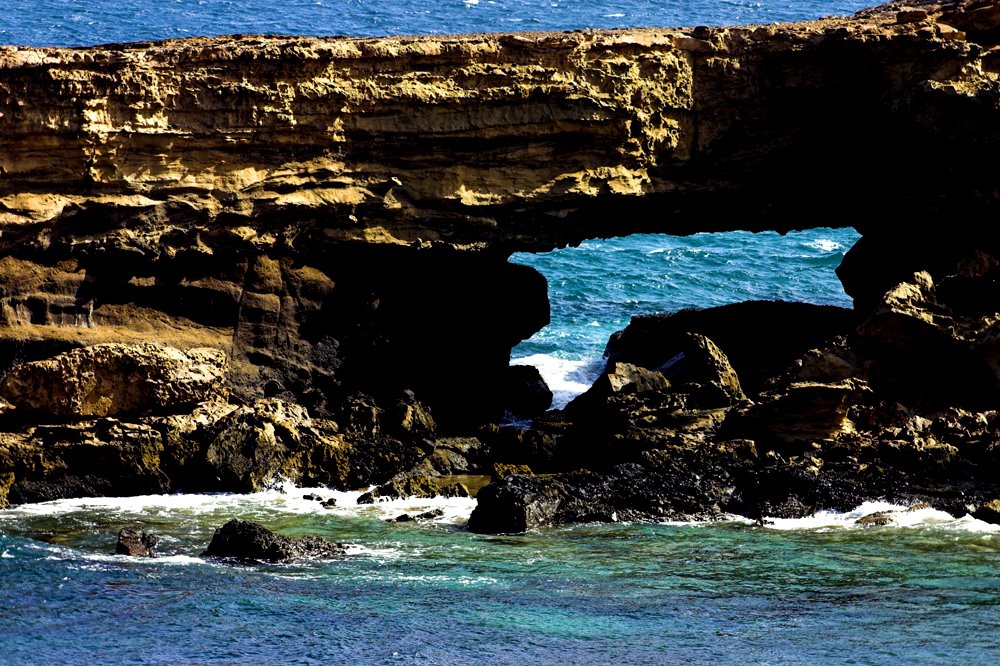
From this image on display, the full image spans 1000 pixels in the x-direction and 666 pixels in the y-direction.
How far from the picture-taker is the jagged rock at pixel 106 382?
2205cm

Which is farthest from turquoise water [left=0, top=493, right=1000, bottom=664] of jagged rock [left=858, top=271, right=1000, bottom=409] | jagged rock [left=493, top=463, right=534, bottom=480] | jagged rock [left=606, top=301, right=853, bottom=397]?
jagged rock [left=606, top=301, right=853, bottom=397]

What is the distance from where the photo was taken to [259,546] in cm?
1727

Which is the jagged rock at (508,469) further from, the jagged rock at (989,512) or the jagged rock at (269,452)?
the jagged rock at (989,512)

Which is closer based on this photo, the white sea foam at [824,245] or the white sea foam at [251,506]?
the white sea foam at [251,506]

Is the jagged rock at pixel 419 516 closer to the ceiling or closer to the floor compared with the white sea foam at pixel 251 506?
closer to the ceiling

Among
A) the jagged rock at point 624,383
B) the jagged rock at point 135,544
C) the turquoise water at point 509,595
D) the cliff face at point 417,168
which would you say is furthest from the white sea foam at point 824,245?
the jagged rock at point 135,544

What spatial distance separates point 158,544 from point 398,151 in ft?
30.4

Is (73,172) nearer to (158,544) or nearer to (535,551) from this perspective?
(158,544)

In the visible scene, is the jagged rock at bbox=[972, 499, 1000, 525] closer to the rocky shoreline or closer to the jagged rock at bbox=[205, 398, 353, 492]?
the rocky shoreline

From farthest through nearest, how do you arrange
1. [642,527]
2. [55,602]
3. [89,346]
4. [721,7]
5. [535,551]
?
[721,7]
[89,346]
[642,527]
[535,551]
[55,602]

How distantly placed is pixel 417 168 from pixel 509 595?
10836 millimetres

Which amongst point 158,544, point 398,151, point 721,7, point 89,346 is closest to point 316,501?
point 158,544

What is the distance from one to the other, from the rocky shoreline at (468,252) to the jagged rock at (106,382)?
0.15 feet

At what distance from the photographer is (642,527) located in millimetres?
19266
